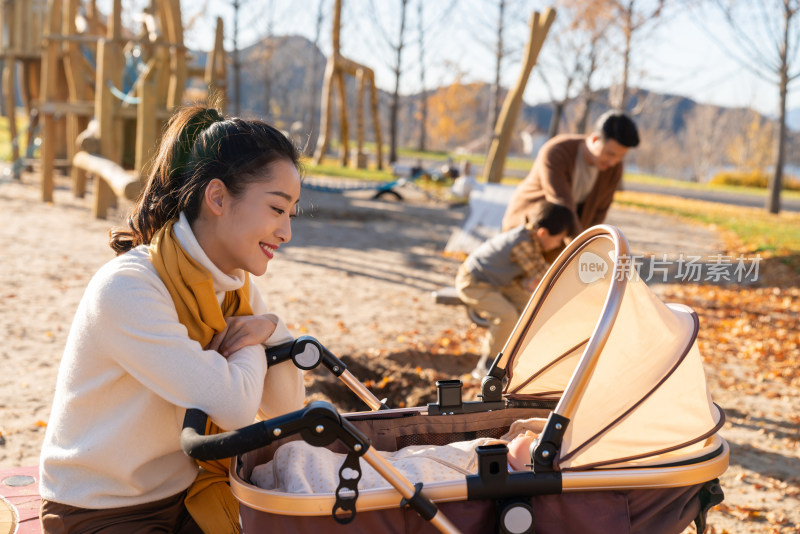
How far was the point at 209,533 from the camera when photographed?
1.94m

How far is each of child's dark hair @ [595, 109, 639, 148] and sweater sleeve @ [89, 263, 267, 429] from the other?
11.6 ft

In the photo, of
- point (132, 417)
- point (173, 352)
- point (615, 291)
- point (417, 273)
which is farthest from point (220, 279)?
point (417, 273)

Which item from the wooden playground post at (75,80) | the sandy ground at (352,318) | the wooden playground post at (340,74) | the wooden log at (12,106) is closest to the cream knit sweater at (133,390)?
the sandy ground at (352,318)

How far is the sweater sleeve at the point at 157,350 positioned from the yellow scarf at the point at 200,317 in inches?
2.8

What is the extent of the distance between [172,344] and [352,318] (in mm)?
4330

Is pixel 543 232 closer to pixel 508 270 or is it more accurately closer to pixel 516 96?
pixel 508 270

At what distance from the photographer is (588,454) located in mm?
1920

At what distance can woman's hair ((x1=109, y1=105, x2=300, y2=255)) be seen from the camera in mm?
1879

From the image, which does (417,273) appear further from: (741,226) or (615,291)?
(741,226)

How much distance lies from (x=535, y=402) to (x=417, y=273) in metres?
5.58

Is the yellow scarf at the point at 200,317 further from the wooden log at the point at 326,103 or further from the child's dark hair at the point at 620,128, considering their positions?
the wooden log at the point at 326,103

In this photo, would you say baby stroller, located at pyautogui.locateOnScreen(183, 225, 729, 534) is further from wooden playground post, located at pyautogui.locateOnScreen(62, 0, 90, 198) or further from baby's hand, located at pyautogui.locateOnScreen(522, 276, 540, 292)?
wooden playground post, located at pyautogui.locateOnScreen(62, 0, 90, 198)

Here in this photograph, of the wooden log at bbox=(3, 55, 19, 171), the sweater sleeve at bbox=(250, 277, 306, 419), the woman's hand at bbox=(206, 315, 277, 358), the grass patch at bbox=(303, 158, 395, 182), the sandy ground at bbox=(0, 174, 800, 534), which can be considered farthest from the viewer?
the grass patch at bbox=(303, 158, 395, 182)

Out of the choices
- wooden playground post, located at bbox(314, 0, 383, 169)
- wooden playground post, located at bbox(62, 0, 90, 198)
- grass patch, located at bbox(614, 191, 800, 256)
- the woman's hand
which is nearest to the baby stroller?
the woman's hand
